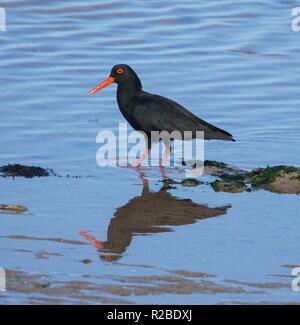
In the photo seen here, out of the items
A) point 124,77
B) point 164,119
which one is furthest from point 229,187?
point 124,77

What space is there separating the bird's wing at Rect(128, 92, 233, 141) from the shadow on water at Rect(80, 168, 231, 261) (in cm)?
121

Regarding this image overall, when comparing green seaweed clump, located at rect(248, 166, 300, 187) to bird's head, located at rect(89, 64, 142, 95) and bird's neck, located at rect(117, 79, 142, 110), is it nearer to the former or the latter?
bird's neck, located at rect(117, 79, 142, 110)

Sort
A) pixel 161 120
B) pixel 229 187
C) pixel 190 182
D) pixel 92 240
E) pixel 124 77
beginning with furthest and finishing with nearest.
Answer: pixel 124 77 < pixel 161 120 < pixel 190 182 < pixel 229 187 < pixel 92 240

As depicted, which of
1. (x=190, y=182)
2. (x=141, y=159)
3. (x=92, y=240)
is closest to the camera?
(x=92, y=240)

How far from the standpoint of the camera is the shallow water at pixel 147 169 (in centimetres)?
669

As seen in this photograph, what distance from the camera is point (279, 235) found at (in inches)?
300

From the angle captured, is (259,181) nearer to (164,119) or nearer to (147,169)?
(147,169)

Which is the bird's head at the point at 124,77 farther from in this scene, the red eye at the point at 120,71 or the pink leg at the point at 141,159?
the pink leg at the point at 141,159

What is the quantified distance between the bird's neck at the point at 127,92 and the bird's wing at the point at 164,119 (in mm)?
215

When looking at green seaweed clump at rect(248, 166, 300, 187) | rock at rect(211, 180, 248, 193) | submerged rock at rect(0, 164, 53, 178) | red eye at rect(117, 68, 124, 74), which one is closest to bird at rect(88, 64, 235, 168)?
red eye at rect(117, 68, 124, 74)

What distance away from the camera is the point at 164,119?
10156 mm

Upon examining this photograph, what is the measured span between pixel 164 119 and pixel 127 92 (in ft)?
1.95

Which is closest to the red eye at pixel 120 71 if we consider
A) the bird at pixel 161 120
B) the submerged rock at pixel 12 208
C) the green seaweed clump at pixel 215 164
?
the bird at pixel 161 120

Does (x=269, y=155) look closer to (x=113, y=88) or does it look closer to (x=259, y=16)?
(x=113, y=88)
